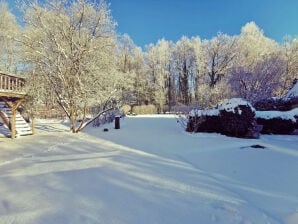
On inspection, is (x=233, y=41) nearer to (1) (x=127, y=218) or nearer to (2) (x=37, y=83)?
(2) (x=37, y=83)

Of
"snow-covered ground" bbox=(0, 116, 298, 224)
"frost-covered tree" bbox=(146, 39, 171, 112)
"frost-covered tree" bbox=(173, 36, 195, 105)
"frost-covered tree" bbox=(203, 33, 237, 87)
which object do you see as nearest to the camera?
"snow-covered ground" bbox=(0, 116, 298, 224)

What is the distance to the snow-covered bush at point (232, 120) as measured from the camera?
9.81 metres

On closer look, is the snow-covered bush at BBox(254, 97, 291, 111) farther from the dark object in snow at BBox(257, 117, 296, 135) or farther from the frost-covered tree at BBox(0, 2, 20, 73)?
the frost-covered tree at BBox(0, 2, 20, 73)

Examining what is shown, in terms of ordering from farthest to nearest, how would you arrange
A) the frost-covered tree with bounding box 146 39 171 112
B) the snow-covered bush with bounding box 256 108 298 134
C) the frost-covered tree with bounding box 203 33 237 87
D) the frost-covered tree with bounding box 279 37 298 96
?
1. the frost-covered tree with bounding box 146 39 171 112
2. the frost-covered tree with bounding box 203 33 237 87
3. the frost-covered tree with bounding box 279 37 298 96
4. the snow-covered bush with bounding box 256 108 298 134

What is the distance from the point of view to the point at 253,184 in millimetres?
4219

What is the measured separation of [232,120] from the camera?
10008 mm

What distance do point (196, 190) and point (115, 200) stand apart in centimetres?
126

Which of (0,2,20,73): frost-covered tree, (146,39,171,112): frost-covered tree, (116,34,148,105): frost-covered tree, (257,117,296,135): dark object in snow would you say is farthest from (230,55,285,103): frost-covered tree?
(116,34,148,105): frost-covered tree

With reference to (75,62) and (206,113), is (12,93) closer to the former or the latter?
(75,62)

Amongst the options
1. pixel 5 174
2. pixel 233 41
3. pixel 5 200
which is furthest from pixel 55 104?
pixel 233 41

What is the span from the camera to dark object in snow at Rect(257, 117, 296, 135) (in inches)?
410

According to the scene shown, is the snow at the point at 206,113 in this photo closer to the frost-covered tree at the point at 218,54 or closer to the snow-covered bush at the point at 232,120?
the snow-covered bush at the point at 232,120

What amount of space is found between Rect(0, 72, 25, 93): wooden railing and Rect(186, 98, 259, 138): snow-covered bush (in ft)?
25.4

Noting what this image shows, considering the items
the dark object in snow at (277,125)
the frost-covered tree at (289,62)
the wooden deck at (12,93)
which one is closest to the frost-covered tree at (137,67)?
the frost-covered tree at (289,62)
